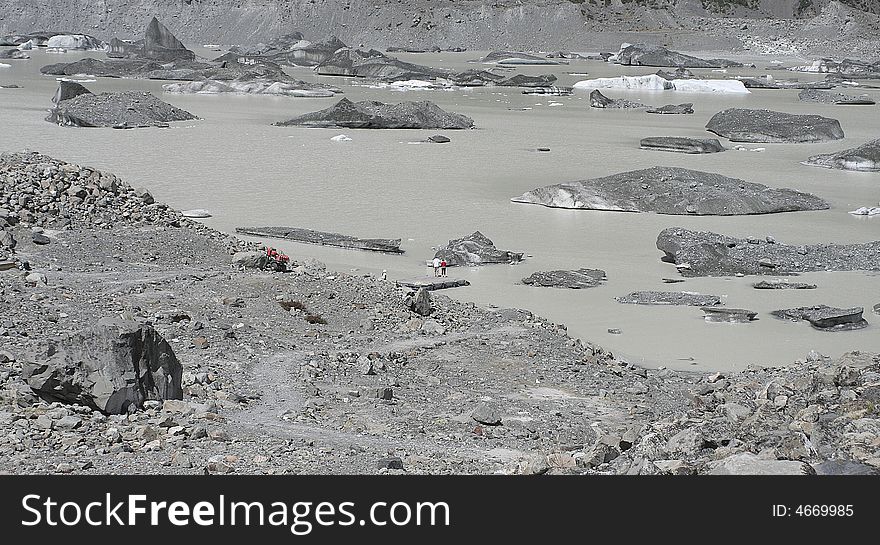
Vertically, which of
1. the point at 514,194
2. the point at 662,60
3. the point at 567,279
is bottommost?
the point at 662,60

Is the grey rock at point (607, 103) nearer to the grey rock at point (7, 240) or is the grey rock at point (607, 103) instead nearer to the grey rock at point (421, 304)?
the grey rock at point (7, 240)

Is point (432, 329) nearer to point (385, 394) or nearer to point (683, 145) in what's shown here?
point (385, 394)

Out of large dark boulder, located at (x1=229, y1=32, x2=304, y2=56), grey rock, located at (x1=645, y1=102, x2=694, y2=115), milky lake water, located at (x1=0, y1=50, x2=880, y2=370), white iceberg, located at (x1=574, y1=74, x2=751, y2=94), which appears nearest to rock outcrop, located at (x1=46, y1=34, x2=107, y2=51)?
large dark boulder, located at (x1=229, y1=32, x2=304, y2=56)

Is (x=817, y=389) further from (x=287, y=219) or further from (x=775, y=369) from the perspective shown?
(x=287, y=219)

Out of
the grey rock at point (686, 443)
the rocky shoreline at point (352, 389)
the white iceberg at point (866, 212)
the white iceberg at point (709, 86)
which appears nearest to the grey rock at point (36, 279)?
the rocky shoreline at point (352, 389)

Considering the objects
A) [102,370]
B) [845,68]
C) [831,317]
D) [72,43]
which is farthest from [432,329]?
[72,43]

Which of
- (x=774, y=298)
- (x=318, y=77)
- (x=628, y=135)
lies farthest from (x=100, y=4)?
(x=774, y=298)
